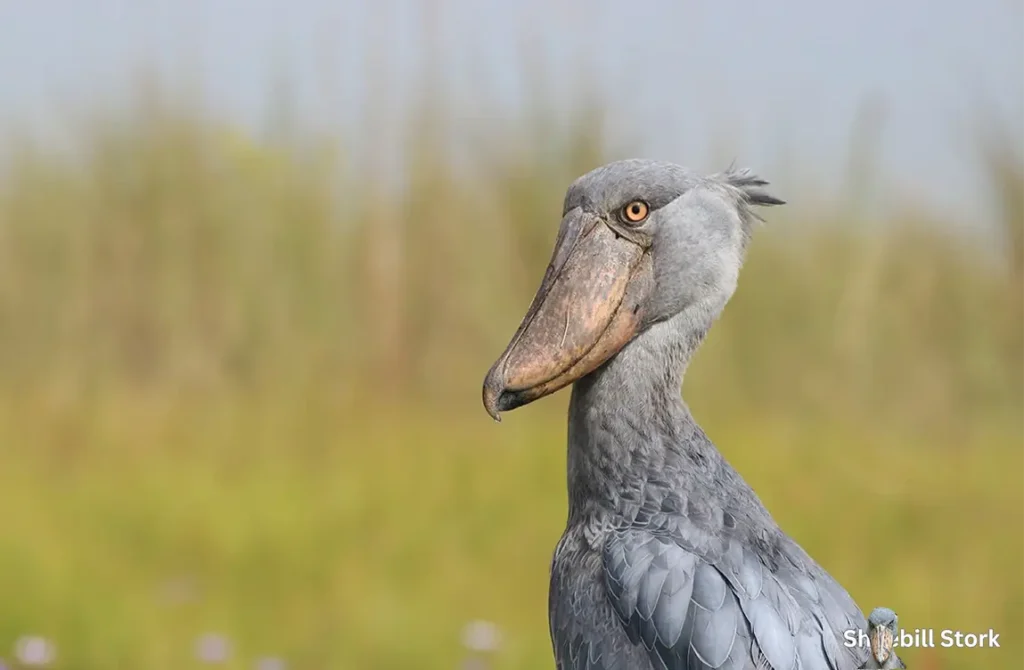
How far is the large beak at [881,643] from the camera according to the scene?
1142mm

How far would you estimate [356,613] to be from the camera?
2600 mm

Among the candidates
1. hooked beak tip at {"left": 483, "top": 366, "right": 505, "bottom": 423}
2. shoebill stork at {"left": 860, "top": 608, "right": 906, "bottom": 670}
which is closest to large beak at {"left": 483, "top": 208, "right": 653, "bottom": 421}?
hooked beak tip at {"left": 483, "top": 366, "right": 505, "bottom": 423}

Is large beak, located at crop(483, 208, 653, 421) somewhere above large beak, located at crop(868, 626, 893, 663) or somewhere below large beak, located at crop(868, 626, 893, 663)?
above

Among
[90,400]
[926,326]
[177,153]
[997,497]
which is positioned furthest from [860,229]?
[90,400]

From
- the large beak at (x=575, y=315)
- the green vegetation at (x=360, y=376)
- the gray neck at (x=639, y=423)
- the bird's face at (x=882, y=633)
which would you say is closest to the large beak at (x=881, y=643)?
the bird's face at (x=882, y=633)

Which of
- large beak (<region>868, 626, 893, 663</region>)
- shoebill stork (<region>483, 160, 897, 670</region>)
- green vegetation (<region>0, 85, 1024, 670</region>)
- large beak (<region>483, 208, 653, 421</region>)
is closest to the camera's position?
large beak (<region>868, 626, 893, 663</region>)

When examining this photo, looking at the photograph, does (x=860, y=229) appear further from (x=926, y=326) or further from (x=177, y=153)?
(x=177, y=153)

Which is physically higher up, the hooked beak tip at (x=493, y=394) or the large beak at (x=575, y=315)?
the large beak at (x=575, y=315)

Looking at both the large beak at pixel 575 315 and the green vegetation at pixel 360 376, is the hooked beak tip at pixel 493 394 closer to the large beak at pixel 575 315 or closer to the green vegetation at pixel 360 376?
the large beak at pixel 575 315

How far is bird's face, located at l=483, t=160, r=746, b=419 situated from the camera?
54.7 inches

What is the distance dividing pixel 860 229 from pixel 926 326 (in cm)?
29

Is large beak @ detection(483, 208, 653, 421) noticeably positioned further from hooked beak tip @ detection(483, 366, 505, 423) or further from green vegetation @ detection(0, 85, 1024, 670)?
green vegetation @ detection(0, 85, 1024, 670)

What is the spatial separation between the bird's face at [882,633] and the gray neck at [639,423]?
0.28m

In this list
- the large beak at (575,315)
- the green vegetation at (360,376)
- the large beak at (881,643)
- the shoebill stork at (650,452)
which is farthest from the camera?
the green vegetation at (360,376)
